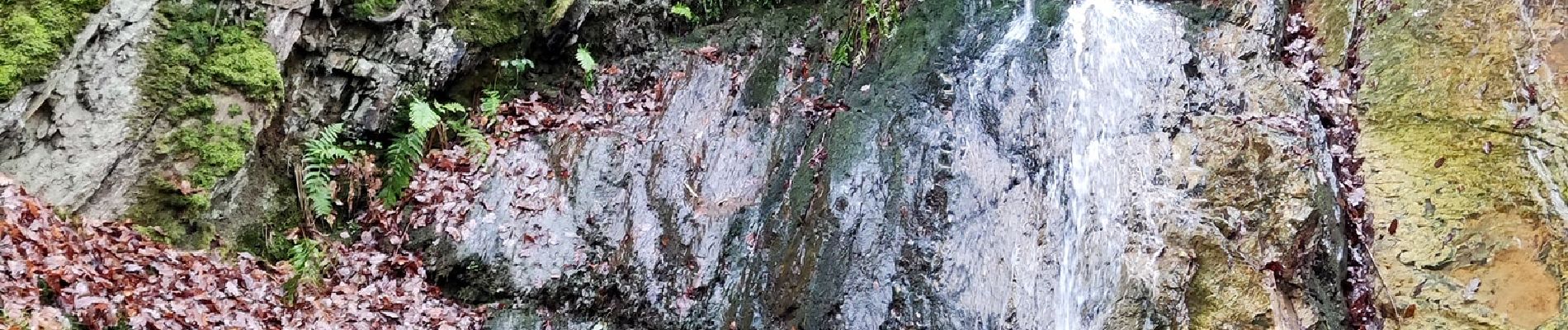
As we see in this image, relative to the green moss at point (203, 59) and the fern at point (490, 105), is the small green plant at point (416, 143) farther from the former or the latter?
the green moss at point (203, 59)

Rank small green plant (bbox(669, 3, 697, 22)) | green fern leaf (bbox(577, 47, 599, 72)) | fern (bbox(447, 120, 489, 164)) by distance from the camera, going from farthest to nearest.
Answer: small green plant (bbox(669, 3, 697, 22)), green fern leaf (bbox(577, 47, 599, 72)), fern (bbox(447, 120, 489, 164))

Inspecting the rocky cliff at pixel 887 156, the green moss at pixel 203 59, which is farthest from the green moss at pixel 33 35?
the green moss at pixel 203 59

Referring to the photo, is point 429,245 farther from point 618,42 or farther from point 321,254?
point 618,42

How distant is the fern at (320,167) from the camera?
19.4ft

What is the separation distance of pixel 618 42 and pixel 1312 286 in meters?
5.74

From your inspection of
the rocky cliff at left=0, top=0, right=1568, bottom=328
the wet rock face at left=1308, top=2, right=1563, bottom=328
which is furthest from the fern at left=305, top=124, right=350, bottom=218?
the wet rock face at left=1308, top=2, right=1563, bottom=328

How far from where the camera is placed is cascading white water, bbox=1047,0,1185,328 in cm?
476

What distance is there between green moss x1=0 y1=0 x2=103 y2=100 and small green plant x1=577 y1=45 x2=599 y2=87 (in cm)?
335

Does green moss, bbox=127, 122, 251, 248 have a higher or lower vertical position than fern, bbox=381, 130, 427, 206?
higher

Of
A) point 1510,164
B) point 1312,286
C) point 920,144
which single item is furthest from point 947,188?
point 1510,164

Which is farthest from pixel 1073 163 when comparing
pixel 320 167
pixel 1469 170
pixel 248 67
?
pixel 248 67

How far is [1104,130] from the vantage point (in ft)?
18.3

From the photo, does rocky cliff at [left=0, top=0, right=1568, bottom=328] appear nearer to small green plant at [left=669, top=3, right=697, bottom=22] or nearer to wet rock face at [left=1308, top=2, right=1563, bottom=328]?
wet rock face at [left=1308, top=2, right=1563, bottom=328]

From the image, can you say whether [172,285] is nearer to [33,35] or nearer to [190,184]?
[190,184]
